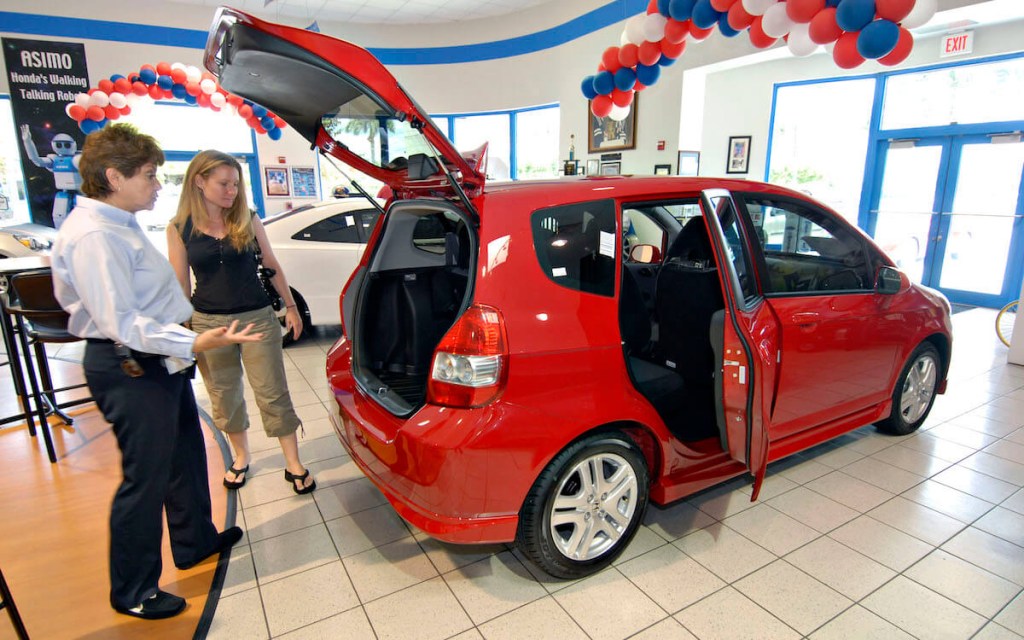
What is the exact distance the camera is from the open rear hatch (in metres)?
1.59

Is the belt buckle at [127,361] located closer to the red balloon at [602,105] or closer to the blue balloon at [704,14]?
the blue balloon at [704,14]

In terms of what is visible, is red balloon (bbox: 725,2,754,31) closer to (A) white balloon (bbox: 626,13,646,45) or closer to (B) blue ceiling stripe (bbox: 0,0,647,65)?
(A) white balloon (bbox: 626,13,646,45)

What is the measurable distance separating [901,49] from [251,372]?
4677 millimetres

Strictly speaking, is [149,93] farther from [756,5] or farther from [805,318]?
[805,318]

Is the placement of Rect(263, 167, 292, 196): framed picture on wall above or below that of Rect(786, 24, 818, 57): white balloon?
below

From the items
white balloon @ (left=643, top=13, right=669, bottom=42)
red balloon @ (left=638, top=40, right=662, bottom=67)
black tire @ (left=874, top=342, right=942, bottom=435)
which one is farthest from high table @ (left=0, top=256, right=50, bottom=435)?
red balloon @ (left=638, top=40, right=662, bottom=67)

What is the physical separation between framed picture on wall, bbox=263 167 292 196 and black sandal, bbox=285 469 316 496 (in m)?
8.07

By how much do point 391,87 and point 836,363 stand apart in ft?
7.34

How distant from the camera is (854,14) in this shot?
374 centimetres

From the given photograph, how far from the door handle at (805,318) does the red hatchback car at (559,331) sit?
0.02m

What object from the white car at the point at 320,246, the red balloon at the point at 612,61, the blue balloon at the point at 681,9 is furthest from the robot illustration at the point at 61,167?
the blue balloon at the point at 681,9

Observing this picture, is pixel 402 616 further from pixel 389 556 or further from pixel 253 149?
pixel 253 149

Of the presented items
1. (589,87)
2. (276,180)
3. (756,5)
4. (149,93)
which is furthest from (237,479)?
(276,180)

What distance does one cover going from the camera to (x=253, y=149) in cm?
952
